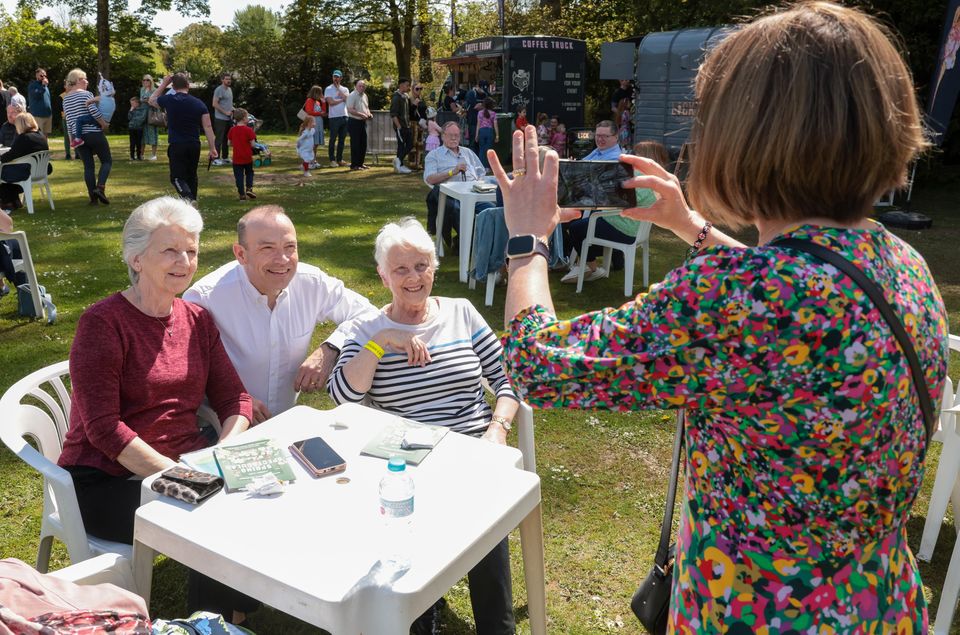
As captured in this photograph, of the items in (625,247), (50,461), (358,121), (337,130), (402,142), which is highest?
(358,121)

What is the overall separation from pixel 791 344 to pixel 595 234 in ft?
19.3

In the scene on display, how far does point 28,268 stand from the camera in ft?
18.7

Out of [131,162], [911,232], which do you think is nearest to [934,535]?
[911,232]

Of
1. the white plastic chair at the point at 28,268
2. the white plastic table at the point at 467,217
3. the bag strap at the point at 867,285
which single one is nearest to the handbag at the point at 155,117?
the white plastic chair at the point at 28,268

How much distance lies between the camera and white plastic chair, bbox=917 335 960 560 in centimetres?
286

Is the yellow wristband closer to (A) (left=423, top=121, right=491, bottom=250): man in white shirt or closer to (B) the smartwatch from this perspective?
(B) the smartwatch

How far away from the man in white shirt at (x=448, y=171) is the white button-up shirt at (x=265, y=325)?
5.23 m

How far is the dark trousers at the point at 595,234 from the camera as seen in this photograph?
A: 264 inches

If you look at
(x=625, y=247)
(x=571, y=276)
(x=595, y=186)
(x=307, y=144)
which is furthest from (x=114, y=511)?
(x=307, y=144)

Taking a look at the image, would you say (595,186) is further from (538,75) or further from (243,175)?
(538,75)

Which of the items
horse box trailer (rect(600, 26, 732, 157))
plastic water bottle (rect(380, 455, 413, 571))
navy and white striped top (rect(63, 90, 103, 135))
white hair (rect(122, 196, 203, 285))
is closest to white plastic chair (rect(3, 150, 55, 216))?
navy and white striped top (rect(63, 90, 103, 135))

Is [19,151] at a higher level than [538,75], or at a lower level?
lower

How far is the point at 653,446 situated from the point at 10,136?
1078cm

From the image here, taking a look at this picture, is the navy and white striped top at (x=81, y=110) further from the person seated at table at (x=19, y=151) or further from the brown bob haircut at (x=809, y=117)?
the brown bob haircut at (x=809, y=117)
